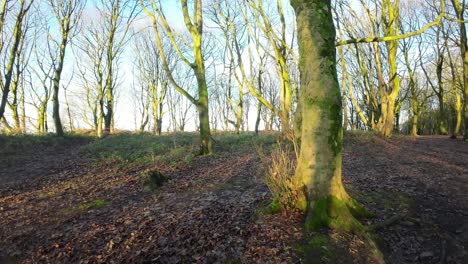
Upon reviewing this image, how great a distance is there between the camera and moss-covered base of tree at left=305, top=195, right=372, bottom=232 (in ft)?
16.4

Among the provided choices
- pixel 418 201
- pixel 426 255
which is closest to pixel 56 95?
pixel 418 201

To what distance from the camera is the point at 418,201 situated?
6.29m

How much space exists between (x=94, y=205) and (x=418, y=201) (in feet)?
22.1

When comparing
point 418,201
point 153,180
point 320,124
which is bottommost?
point 418,201

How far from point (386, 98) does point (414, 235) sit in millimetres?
16349

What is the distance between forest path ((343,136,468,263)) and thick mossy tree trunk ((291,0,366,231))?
75 cm

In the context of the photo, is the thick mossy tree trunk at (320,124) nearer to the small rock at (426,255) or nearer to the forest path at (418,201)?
the forest path at (418,201)

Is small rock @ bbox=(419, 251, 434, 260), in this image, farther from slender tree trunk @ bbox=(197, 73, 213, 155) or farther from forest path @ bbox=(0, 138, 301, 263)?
slender tree trunk @ bbox=(197, 73, 213, 155)

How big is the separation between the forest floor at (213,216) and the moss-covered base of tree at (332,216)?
6.9 inches

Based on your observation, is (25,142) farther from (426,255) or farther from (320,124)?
(426,255)

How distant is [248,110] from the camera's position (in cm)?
5459

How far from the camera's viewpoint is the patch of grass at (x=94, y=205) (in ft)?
24.4

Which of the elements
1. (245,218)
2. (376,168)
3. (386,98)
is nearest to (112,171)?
(245,218)

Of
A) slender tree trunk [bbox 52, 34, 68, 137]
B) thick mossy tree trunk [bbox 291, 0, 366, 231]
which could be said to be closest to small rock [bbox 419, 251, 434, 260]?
thick mossy tree trunk [bbox 291, 0, 366, 231]
